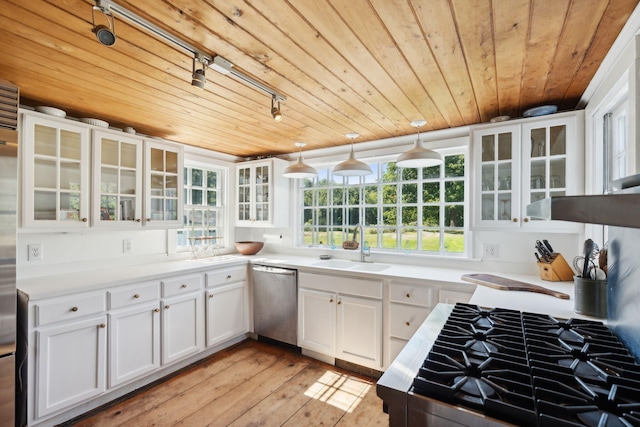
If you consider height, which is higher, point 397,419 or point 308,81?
point 308,81

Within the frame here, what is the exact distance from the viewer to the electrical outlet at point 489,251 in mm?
2719

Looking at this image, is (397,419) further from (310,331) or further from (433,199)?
(433,199)

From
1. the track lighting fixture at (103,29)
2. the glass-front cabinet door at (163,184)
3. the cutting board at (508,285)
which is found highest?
the track lighting fixture at (103,29)

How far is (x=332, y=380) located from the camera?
266 centimetres

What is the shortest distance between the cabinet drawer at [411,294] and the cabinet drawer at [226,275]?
5.37 feet

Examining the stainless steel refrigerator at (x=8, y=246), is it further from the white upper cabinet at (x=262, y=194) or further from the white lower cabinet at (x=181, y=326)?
the white upper cabinet at (x=262, y=194)

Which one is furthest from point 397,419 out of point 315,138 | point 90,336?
point 315,138

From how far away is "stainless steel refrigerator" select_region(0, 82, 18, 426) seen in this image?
1.76m

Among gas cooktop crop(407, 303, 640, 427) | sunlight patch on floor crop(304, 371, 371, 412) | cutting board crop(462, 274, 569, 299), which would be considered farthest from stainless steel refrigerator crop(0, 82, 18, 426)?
cutting board crop(462, 274, 569, 299)

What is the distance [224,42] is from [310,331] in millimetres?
2512

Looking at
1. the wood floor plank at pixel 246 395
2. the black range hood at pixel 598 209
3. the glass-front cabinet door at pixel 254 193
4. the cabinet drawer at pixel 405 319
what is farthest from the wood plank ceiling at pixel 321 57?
the wood floor plank at pixel 246 395

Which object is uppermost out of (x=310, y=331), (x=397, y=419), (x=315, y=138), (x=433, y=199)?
(x=315, y=138)

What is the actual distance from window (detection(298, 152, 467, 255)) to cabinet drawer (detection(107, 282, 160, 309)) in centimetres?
187

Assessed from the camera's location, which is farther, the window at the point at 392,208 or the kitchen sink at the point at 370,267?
the window at the point at 392,208
